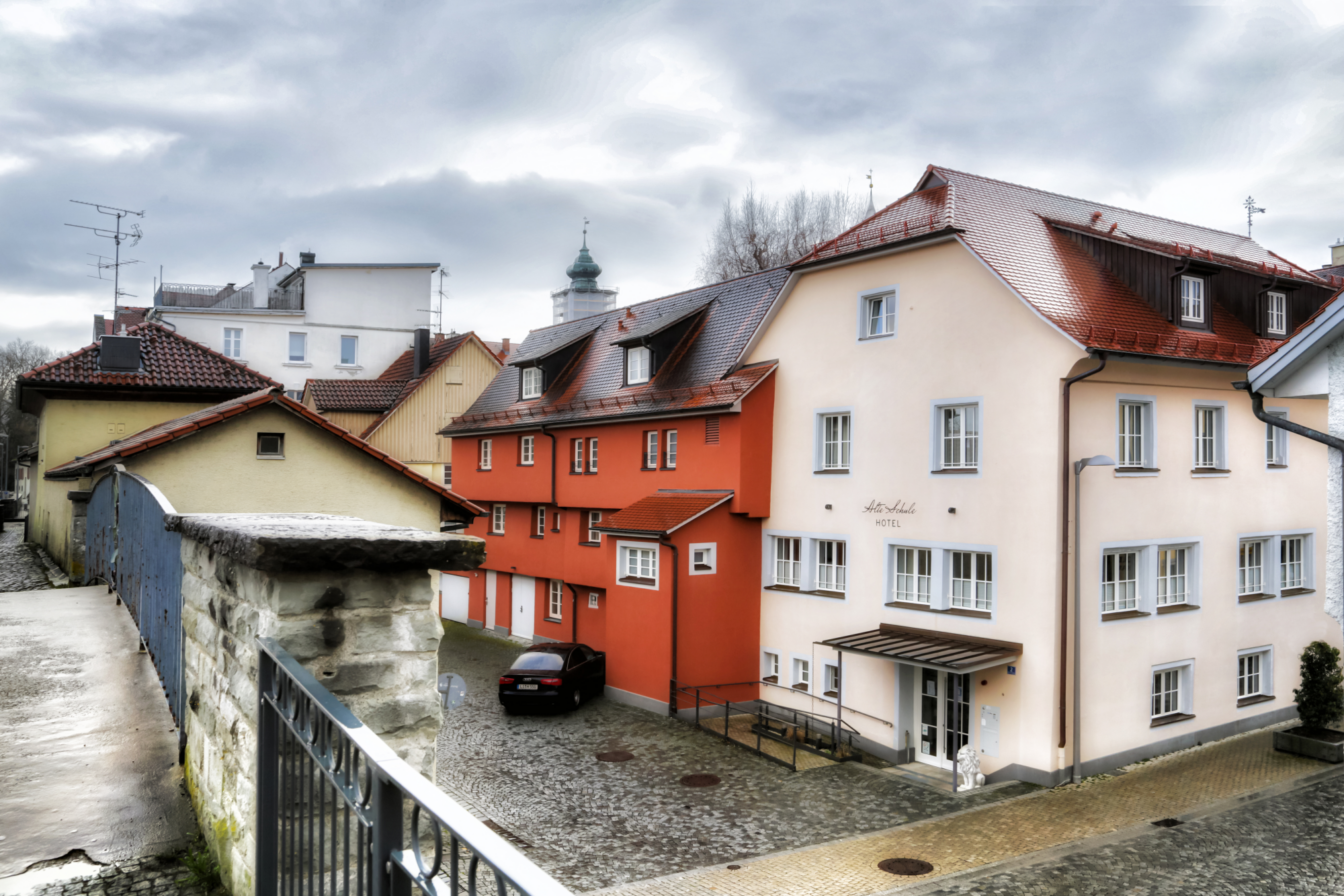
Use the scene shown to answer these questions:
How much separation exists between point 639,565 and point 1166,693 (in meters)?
12.2

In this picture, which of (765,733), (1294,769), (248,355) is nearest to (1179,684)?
(1294,769)

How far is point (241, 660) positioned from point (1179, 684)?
21.4 m

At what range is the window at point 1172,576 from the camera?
20141mm

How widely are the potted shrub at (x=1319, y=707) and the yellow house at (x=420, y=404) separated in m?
29.2

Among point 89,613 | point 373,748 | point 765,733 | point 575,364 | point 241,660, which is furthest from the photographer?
point 575,364

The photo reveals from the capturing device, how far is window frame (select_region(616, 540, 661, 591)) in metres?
24.0

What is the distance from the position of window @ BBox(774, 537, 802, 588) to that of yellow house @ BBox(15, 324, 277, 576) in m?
12.6

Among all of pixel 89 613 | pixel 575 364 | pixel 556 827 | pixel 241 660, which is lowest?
pixel 556 827

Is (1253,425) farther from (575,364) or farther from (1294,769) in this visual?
(575,364)

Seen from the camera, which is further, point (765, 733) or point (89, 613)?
point (765, 733)

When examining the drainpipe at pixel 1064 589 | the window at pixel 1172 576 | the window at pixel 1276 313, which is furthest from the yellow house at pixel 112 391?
the window at pixel 1276 313

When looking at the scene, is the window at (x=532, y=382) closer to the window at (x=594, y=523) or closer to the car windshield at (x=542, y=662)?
the window at (x=594, y=523)

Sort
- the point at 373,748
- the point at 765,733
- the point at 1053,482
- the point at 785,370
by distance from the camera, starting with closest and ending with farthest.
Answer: the point at 373,748 < the point at 1053,482 < the point at 765,733 < the point at 785,370

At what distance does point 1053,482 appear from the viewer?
1822 cm
